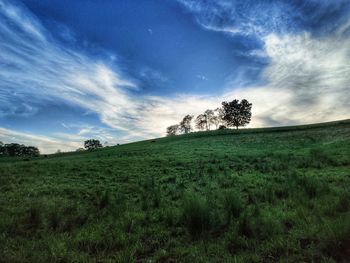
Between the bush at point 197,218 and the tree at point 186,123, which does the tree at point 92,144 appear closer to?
the tree at point 186,123

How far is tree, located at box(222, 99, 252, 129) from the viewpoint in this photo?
110 m

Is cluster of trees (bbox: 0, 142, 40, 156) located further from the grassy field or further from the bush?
the bush

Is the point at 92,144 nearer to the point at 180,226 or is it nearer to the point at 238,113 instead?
the point at 238,113

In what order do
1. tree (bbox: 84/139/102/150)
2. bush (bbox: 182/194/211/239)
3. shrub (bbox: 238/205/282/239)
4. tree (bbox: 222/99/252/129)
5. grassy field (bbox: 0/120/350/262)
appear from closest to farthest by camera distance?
grassy field (bbox: 0/120/350/262) < shrub (bbox: 238/205/282/239) < bush (bbox: 182/194/211/239) < tree (bbox: 222/99/252/129) < tree (bbox: 84/139/102/150)

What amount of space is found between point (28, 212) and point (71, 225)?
2.34m

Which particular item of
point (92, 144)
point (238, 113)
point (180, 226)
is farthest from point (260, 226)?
point (92, 144)

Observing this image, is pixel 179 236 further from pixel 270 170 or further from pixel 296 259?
pixel 270 170

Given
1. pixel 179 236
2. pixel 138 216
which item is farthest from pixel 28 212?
pixel 179 236

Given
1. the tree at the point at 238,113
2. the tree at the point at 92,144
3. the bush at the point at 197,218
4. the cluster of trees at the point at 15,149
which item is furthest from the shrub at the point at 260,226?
the tree at the point at 92,144

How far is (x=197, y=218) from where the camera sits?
7004 millimetres

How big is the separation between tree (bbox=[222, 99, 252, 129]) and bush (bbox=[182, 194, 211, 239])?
350 ft

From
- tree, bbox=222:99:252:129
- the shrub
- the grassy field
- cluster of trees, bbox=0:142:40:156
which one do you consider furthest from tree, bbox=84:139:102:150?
the shrub

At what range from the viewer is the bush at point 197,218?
22.2 ft

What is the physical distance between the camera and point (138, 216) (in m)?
8.42
